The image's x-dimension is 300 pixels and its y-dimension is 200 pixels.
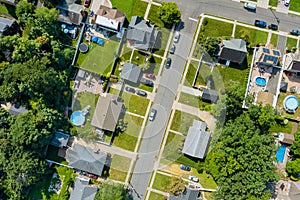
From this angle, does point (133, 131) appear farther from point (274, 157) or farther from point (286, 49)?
point (286, 49)

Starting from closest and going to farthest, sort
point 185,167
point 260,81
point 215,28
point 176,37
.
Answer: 1. point 185,167
2. point 260,81
3. point 215,28
4. point 176,37

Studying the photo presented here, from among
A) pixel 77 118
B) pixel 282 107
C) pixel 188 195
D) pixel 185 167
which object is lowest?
pixel 188 195

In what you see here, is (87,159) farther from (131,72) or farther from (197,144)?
(197,144)

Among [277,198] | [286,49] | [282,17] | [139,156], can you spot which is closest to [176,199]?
[139,156]

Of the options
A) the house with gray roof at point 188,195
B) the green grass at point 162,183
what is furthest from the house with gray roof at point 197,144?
the house with gray roof at point 188,195

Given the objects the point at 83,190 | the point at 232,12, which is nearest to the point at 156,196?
the point at 83,190

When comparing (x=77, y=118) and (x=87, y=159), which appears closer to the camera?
(x=87, y=159)
